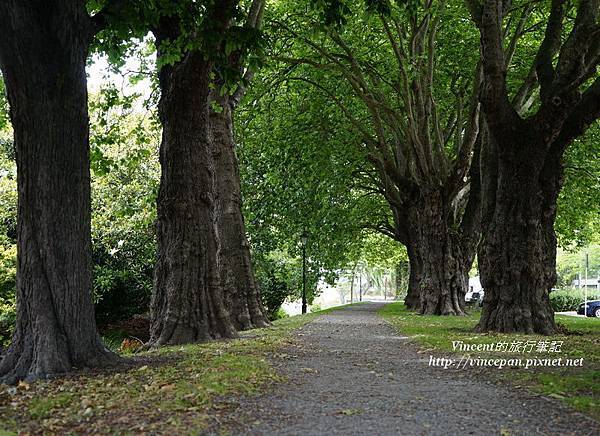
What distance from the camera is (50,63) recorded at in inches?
287

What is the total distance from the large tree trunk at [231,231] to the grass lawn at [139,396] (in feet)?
22.1

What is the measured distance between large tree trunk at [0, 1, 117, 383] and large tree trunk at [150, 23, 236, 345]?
3310 mm

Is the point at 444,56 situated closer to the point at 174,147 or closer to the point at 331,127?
the point at 331,127

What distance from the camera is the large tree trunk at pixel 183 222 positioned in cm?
1084

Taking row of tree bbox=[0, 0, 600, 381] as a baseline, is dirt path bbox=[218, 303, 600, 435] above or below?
below

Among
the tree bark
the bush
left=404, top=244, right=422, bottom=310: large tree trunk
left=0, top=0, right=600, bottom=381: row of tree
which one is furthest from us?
the bush

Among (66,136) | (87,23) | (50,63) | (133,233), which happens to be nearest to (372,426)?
(66,136)

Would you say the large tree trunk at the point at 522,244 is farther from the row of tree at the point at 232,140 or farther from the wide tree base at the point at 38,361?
the wide tree base at the point at 38,361

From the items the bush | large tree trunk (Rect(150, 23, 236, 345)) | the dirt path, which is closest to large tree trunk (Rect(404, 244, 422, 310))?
the bush

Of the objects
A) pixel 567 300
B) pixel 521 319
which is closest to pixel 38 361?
pixel 521 319

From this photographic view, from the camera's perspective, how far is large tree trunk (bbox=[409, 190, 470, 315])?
70.8ft

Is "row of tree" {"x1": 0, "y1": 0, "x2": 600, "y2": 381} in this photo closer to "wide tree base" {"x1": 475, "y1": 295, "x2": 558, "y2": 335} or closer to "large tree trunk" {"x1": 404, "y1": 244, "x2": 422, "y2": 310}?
"wide tree base" {"x1": 475, "y1": 295, "x2": 558, "y2": 335}

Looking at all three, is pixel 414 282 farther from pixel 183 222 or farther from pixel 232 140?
pixel 183 222

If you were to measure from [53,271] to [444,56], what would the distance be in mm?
17353
